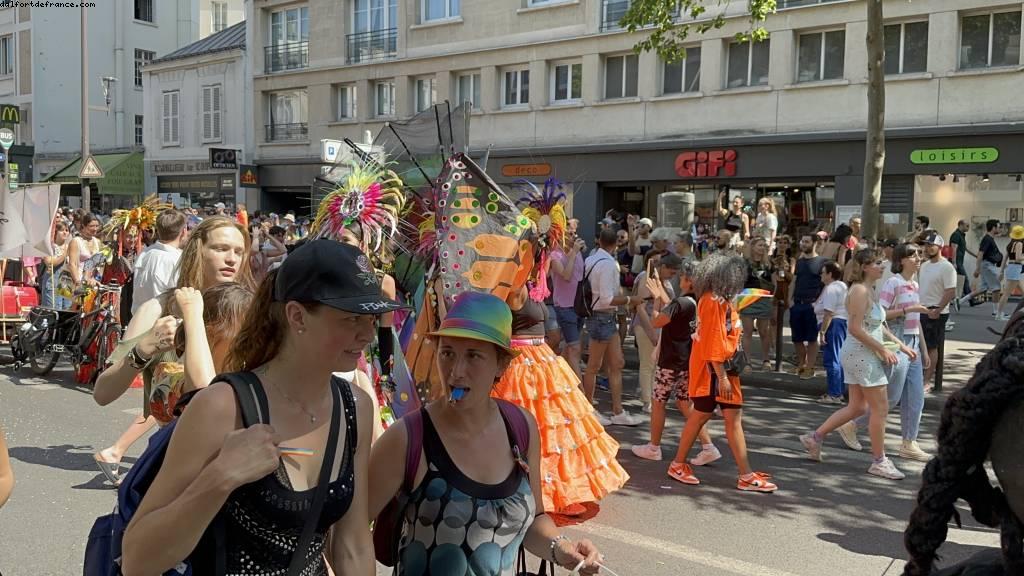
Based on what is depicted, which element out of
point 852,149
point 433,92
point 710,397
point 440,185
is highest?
point 433,92

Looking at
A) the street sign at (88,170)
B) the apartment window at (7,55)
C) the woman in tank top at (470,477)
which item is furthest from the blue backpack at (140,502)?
the apartment window at (7,55)

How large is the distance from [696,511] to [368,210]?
2905mm

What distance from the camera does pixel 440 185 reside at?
485 centimetres

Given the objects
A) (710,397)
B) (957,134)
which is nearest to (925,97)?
(957,134)

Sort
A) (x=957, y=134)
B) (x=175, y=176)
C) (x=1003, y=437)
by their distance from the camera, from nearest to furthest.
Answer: (x=1003, y=437), (x=957, y=134), (x=175, y=176)

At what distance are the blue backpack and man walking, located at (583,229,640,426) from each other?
20.9 feet

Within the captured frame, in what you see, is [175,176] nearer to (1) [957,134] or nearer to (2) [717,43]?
(2) [717,43]

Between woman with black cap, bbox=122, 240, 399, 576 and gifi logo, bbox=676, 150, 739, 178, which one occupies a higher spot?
gifi logo, bbox=676, 150, 739, 178

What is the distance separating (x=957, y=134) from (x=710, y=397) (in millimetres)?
13985

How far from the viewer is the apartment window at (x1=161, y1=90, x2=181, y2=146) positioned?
33031 millimetres

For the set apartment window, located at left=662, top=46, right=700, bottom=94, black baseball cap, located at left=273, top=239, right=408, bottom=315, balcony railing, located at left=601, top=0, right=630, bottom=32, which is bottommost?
black baseball cap, located at left=273, top=239, right=408, bottom=315

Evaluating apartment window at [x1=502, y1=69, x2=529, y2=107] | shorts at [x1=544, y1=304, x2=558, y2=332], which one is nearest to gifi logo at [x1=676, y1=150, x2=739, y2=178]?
apartment window at [x1=502, y1=69, x2=529, y2=107]

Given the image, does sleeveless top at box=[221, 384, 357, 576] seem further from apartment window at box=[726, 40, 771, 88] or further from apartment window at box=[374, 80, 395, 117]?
apartment window at box=[374, 80, 395, 117]

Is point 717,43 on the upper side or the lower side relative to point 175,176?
upper
